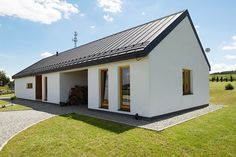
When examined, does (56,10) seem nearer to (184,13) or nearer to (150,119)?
(184,13)

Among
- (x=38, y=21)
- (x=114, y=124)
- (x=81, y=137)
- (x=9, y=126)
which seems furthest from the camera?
(x=38, y=21)

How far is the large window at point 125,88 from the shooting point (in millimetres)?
9117

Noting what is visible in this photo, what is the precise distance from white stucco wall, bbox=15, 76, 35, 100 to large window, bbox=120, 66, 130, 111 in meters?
13.2

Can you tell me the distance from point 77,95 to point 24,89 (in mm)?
10160

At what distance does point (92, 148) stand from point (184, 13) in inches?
366

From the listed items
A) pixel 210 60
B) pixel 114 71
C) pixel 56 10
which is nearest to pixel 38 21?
pixel 56 10

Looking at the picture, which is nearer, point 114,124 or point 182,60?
point 114,124

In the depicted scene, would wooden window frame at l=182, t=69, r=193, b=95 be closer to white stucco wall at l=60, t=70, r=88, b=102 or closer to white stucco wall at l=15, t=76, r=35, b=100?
white stucco wall at l=60, t=70, r=88, b=102

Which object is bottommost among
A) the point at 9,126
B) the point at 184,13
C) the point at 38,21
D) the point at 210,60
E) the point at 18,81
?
the point at 9,126

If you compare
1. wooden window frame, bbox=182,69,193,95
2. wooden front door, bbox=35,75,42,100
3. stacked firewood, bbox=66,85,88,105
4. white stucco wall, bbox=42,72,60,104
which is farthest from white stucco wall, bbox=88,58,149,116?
wooden front door, bbox=35,75,42,100

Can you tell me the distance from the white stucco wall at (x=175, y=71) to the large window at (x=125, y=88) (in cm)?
146

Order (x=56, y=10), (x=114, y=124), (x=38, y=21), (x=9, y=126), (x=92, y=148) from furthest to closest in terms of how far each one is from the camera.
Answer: (x=38, y=21) → (x=56, y=10) → (x=9, y=126) → (x=114, y=124) → (x=92, y=148)

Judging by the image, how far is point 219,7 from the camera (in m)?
11.0

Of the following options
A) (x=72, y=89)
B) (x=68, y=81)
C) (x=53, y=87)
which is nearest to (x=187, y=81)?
(x=72, y=89)
